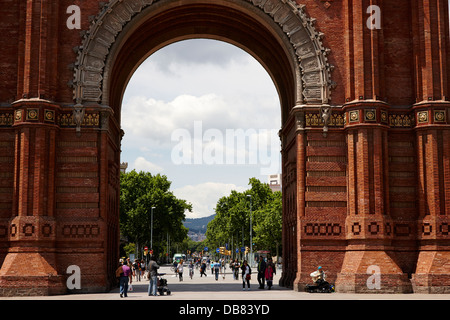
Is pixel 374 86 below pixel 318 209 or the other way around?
the other way around

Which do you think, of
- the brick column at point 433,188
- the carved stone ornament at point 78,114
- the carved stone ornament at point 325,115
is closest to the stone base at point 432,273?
the brick column at point 433,188

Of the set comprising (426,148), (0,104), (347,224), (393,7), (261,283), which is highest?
(393,7)

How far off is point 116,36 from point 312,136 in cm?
1120

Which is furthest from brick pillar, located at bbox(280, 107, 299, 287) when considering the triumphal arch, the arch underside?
the arch underside

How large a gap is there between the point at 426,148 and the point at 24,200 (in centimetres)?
1959

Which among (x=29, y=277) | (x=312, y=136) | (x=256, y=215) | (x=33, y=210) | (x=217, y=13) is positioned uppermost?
(x=217, y=13)

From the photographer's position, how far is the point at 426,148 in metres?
31.0

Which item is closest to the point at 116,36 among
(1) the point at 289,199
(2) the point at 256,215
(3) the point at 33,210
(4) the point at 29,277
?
(3) the point at 33,210

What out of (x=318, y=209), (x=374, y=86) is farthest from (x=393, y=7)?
(x=318, y=209)

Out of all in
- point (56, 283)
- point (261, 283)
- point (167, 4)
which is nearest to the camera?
point (56, 283)

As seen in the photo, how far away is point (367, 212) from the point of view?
99.6ft

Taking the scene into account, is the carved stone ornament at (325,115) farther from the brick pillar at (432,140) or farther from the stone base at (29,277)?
the stone base at (29,277)

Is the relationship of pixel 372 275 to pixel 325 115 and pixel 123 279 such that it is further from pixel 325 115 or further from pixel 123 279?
pixel 123 279

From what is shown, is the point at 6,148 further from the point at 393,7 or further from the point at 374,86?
the point at 393,7
